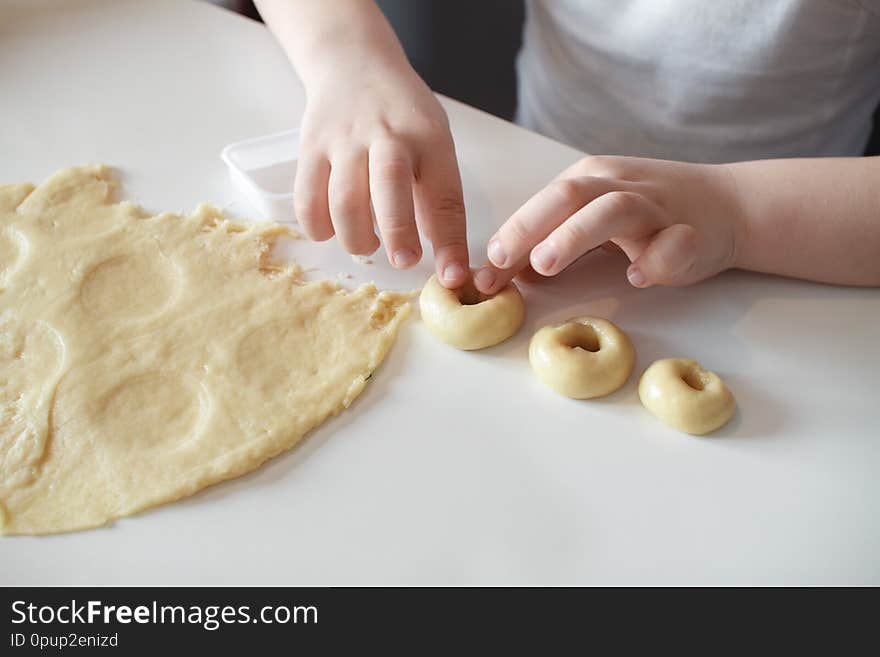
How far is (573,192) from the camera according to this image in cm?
71

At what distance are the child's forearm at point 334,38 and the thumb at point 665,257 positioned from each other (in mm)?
341

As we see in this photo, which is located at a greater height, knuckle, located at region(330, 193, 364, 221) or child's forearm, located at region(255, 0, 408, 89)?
child's forearm, located at region(255, 0, 408, 89)

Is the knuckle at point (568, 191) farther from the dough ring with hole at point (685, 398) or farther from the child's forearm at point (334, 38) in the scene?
the child's forearm at point (334, 38)

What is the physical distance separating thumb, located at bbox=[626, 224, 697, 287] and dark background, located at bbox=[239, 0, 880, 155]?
3.19 feet

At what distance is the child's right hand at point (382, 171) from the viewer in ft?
2.42

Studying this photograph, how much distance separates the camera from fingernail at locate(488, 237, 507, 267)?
0.72m

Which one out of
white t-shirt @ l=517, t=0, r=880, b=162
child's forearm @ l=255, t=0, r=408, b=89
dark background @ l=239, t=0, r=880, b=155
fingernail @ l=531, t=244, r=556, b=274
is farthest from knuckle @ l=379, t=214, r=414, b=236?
dark background @ l=239, t=0, r=880, b=155

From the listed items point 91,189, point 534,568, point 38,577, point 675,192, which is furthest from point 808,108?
point 38,577

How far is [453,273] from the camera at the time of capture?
2.44ft

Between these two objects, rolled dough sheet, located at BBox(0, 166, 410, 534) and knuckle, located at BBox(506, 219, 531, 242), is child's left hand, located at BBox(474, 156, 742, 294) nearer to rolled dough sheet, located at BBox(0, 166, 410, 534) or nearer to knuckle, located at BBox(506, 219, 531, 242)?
knuckle, located at BBox(506, 219, 531, 242)

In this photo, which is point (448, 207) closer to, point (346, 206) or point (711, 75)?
point (346, 206)

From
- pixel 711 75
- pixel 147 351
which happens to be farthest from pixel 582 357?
pixel 711 75

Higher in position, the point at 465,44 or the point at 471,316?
the point at 471,316

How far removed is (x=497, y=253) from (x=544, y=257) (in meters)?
0.05
